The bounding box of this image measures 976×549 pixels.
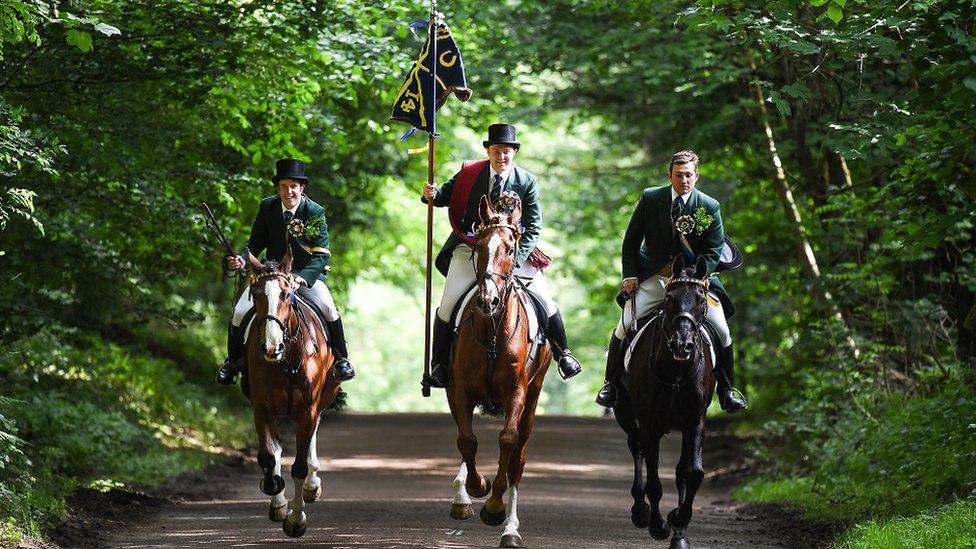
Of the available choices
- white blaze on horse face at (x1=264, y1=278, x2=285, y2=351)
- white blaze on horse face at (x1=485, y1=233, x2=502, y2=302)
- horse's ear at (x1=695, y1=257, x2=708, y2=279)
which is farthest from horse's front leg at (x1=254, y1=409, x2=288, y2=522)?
horse's ear at (x1=695, y1=257, x2=708, y2=279)

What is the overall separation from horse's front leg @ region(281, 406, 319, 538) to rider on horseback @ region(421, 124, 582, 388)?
3.79ft

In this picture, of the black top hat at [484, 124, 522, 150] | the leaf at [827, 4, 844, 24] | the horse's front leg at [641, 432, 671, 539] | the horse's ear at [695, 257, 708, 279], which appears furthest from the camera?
the black top hat at [484, 124, 522, 150]

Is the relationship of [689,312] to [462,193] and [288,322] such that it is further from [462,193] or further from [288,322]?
[288,322]

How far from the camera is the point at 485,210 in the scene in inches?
444

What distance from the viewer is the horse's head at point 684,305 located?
10.5m

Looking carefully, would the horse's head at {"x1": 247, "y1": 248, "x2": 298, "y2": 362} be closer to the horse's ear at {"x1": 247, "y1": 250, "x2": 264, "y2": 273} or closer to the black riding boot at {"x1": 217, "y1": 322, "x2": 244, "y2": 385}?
the horse's ear at {"x1": 247, "y1": 250, "x2": 264, "y2": 273}

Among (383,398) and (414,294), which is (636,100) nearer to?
(414,294)

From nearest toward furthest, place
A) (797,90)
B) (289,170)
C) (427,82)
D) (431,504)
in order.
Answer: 1. (797,90)
2. (289,170)
3. (427,82)
4. (431,504)

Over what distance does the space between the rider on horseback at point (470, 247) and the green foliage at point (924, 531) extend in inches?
114

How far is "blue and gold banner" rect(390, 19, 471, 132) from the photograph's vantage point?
1394 cm

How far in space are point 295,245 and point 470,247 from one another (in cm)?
160

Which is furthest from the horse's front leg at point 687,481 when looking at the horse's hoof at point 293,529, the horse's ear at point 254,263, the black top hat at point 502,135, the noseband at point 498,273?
the horse's ear at point 254,263

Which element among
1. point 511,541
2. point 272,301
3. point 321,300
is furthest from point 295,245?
point 511,541

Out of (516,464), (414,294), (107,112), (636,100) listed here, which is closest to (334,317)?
(516,464)
